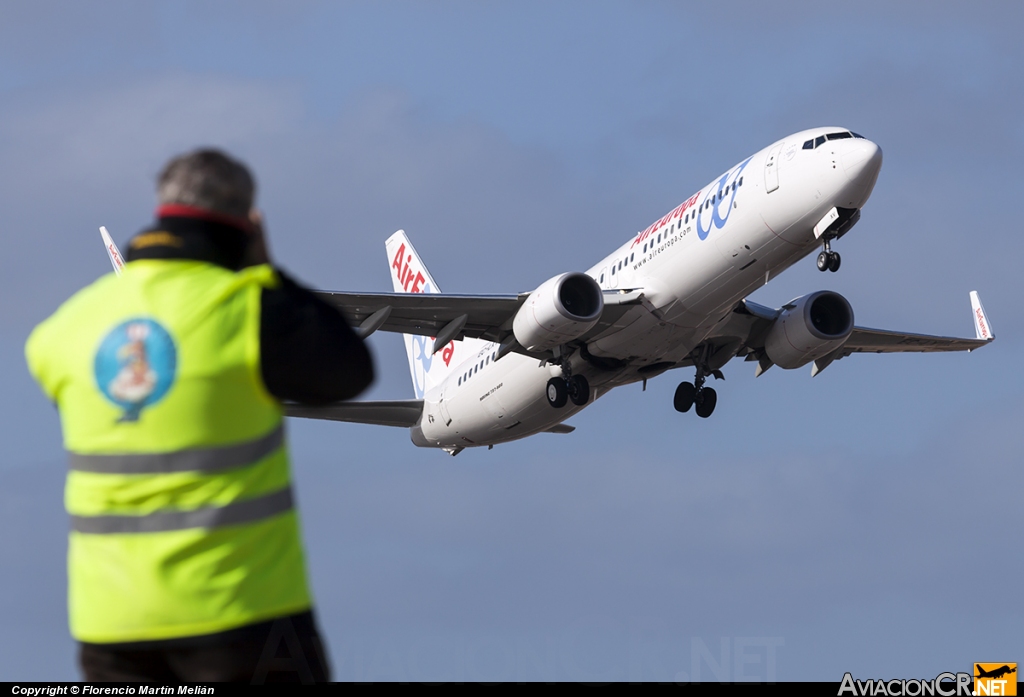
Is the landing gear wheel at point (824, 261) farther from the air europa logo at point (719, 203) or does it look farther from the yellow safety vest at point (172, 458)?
the yellow safety vest at point (172, 458)

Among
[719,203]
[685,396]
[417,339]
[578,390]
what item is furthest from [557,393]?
[417,339]

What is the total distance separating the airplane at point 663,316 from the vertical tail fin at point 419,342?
29 cm

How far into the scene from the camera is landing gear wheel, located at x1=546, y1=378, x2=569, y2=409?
3041 cm

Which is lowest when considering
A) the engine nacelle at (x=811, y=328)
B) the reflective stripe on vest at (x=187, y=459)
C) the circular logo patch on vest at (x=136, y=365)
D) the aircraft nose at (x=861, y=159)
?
the reflective stripe on vest at (x=187, y=459)

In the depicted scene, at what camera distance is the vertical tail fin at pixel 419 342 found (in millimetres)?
38781

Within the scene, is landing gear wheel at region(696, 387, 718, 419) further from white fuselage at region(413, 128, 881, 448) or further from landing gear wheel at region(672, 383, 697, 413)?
white fuselage at region(413, 128, 881, 448)

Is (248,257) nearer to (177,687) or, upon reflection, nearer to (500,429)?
(177,687)

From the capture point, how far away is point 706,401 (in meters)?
33.8

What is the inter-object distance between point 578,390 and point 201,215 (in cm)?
2655

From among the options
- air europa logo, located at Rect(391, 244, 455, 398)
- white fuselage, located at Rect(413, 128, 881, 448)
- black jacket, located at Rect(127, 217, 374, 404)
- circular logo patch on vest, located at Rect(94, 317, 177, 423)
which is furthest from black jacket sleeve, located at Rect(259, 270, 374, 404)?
air europa logo, located at Rect(391, 244, 455, 398)

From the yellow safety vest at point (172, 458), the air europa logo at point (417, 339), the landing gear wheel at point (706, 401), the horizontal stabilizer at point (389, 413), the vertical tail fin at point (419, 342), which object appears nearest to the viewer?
the yellow safety vest at point (172, 458)

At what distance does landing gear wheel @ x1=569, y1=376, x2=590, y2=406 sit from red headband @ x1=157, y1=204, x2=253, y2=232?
2648 cm

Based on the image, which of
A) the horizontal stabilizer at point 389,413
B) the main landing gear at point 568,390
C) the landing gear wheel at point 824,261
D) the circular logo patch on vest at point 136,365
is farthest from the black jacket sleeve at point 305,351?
the horizontal stabilizer at point 389,413

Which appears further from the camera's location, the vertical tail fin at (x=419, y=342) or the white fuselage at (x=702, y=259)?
the vertical tail fin at (x=419, y=342)
